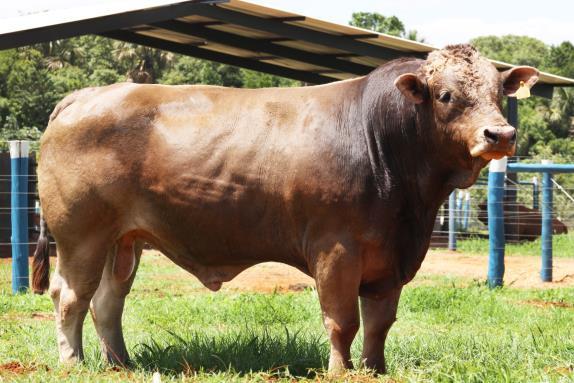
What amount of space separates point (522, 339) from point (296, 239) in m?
2.12

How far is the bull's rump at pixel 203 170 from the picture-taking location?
220 inches

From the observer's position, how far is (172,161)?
19.5ft

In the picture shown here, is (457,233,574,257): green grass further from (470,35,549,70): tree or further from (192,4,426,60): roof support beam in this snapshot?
(470,35,549,70): tree

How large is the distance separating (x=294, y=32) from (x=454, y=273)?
398 centimetres

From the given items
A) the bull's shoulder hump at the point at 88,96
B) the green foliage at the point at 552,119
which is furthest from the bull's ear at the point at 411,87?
the green foliage at the point at 552,119

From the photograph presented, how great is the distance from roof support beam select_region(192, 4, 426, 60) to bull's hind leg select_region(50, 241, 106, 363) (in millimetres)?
6258

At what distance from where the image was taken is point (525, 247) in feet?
58.1

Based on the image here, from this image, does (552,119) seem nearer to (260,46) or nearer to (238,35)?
(260,46)

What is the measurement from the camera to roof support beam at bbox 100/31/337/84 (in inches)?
603

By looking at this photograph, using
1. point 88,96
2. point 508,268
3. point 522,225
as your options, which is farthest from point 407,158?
point 522,225

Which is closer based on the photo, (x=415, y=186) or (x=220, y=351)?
(x=415, y=186)

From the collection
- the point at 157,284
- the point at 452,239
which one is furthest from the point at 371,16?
the point at 157,284

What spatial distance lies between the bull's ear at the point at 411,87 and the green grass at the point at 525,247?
11.9m

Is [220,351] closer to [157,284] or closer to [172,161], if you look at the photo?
[172,161]
